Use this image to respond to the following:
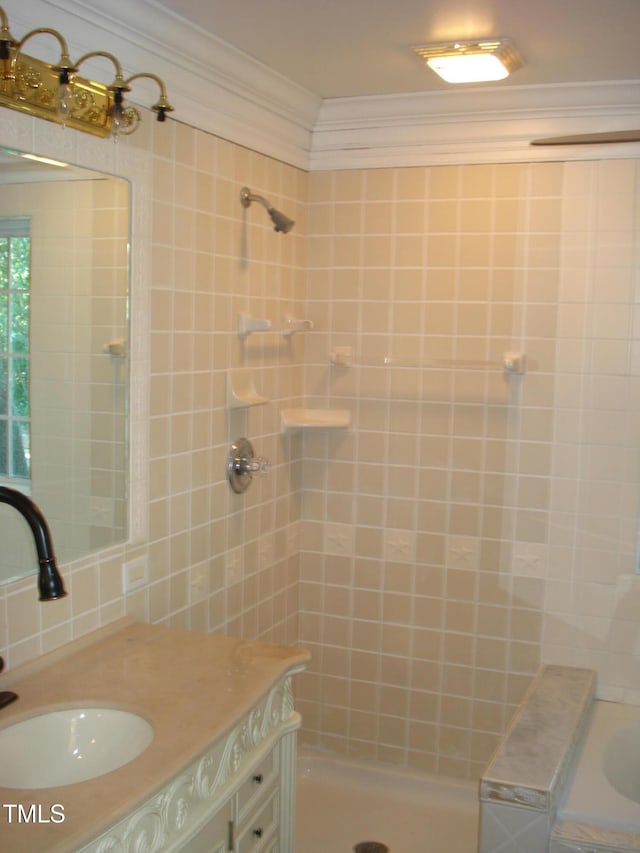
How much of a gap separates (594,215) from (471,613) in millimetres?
1411

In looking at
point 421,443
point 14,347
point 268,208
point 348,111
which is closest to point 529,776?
point 421,443

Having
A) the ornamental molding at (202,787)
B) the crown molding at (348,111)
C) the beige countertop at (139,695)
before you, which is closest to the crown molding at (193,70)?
the crown molding at (348,111)

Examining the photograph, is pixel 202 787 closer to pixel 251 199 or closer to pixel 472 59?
pixel 251 199

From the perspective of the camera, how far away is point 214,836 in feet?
5.82

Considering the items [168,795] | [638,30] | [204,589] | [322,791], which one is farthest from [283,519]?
[638,30]

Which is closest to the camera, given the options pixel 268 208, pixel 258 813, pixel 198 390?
pixel 258 813

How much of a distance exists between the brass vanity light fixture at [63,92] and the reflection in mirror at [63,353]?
106mm

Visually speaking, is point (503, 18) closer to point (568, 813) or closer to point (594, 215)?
point (594, 215)

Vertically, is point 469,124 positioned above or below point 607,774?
above

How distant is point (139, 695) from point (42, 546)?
486 millimetres

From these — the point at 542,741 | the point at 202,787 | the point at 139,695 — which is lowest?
the point at 542,741

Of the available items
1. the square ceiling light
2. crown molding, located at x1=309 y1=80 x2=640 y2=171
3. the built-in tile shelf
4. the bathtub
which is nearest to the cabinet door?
the bathtub

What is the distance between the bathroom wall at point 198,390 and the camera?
2127 millimetres

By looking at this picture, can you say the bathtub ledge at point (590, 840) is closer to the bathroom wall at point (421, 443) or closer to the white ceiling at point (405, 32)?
the bathroom wall at point (421, 443)
